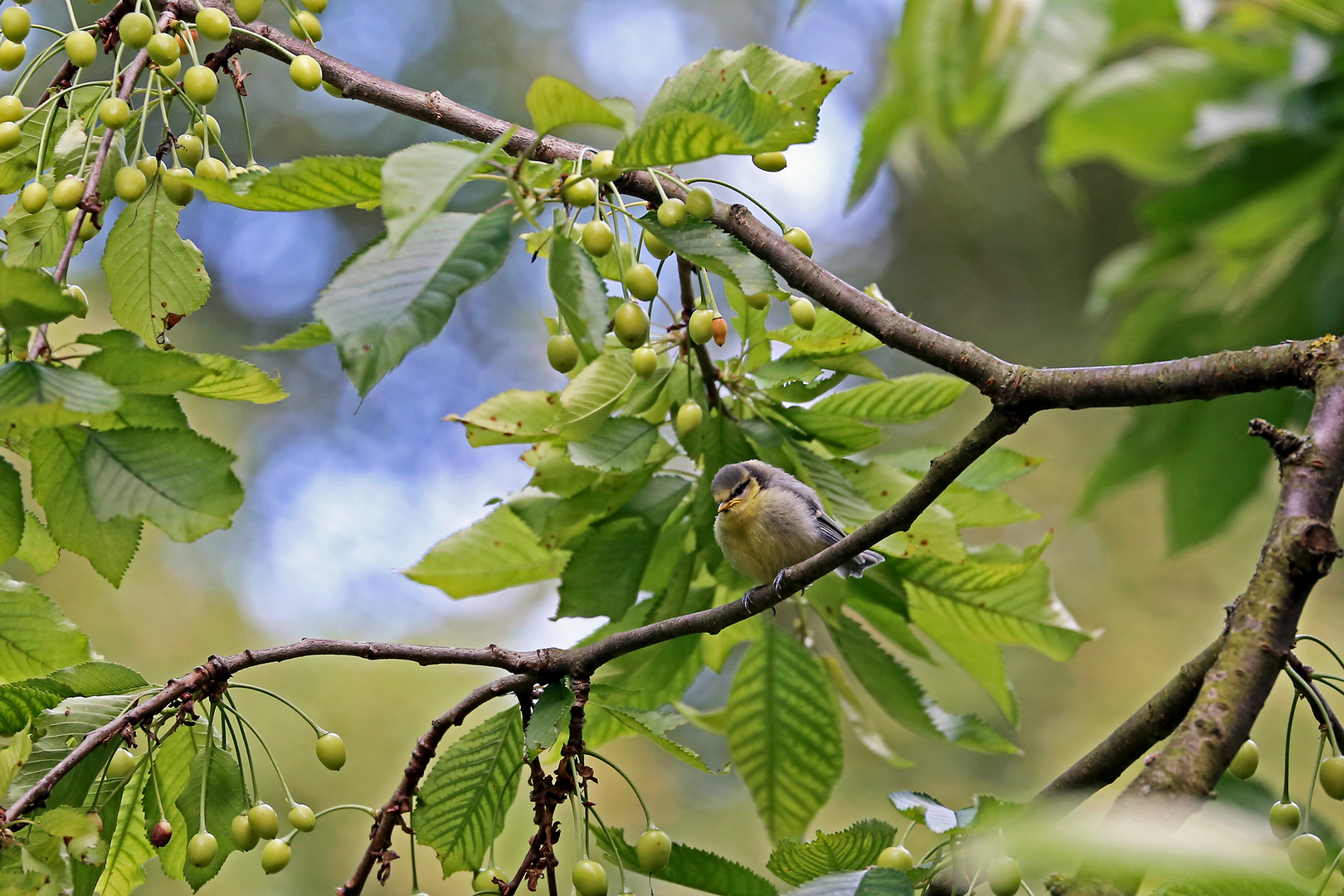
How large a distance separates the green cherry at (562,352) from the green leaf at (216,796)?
0.72 metres

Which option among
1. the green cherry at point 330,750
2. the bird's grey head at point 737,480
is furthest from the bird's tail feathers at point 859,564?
the green cherry at point 330,750

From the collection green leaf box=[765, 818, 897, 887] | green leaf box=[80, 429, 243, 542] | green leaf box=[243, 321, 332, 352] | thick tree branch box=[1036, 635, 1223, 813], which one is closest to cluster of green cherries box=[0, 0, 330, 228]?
green leaf box=[243, 321, 332, 352]

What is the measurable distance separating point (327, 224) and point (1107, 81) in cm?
755

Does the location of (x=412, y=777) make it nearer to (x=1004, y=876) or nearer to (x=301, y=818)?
(x=301, y=818)

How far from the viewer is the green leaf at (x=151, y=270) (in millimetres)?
1561

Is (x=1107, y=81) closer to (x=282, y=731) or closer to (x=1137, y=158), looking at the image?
(x=1137, y=158)

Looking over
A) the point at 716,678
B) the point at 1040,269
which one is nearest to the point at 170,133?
the point at 716,678

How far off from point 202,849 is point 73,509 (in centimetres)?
47

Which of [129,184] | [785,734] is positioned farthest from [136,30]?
[785,734]

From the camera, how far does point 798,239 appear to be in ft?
5.44

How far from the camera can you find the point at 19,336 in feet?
3.74

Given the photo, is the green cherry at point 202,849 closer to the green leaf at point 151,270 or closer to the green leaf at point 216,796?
the green leaf at point 216,796

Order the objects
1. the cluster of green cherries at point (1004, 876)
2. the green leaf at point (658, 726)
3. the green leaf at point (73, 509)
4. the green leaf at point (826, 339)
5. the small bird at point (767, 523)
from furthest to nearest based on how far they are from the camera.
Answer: the small bird at point (767, 523) < the green leaf at point (826, 339) < the green leaf at point (658, 726) < the green leaf at point (73, 509) < the cluster of green cherries at point (1004, 876)

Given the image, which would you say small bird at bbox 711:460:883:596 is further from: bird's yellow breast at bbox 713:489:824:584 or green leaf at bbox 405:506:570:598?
green leaf at bbox 405:506:570:598
